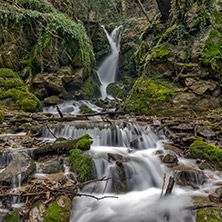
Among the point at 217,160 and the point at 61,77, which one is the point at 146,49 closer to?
the point at 61,77

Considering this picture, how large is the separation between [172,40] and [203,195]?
28.2ft

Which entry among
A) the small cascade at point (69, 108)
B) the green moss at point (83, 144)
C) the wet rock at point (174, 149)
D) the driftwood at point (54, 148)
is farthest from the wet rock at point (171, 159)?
the small cascade at point (69, 108)

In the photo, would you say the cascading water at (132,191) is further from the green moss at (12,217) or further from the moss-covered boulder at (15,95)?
the moss-covered boulder at (15,95)

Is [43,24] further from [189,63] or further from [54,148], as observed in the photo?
[54,148]

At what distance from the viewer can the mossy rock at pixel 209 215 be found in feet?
7.81

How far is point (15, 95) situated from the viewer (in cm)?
886

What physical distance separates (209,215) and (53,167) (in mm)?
3293

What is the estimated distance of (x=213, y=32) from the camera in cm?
789

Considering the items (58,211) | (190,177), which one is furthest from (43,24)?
(190,177)

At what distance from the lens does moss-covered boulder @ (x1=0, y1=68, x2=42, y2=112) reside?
8604 millimetres

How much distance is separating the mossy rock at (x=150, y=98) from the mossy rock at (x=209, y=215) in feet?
19.8

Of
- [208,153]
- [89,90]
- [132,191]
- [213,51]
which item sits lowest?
[89,90]

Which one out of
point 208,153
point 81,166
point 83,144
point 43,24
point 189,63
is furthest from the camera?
point 43,24

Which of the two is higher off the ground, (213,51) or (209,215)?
(213,51)
